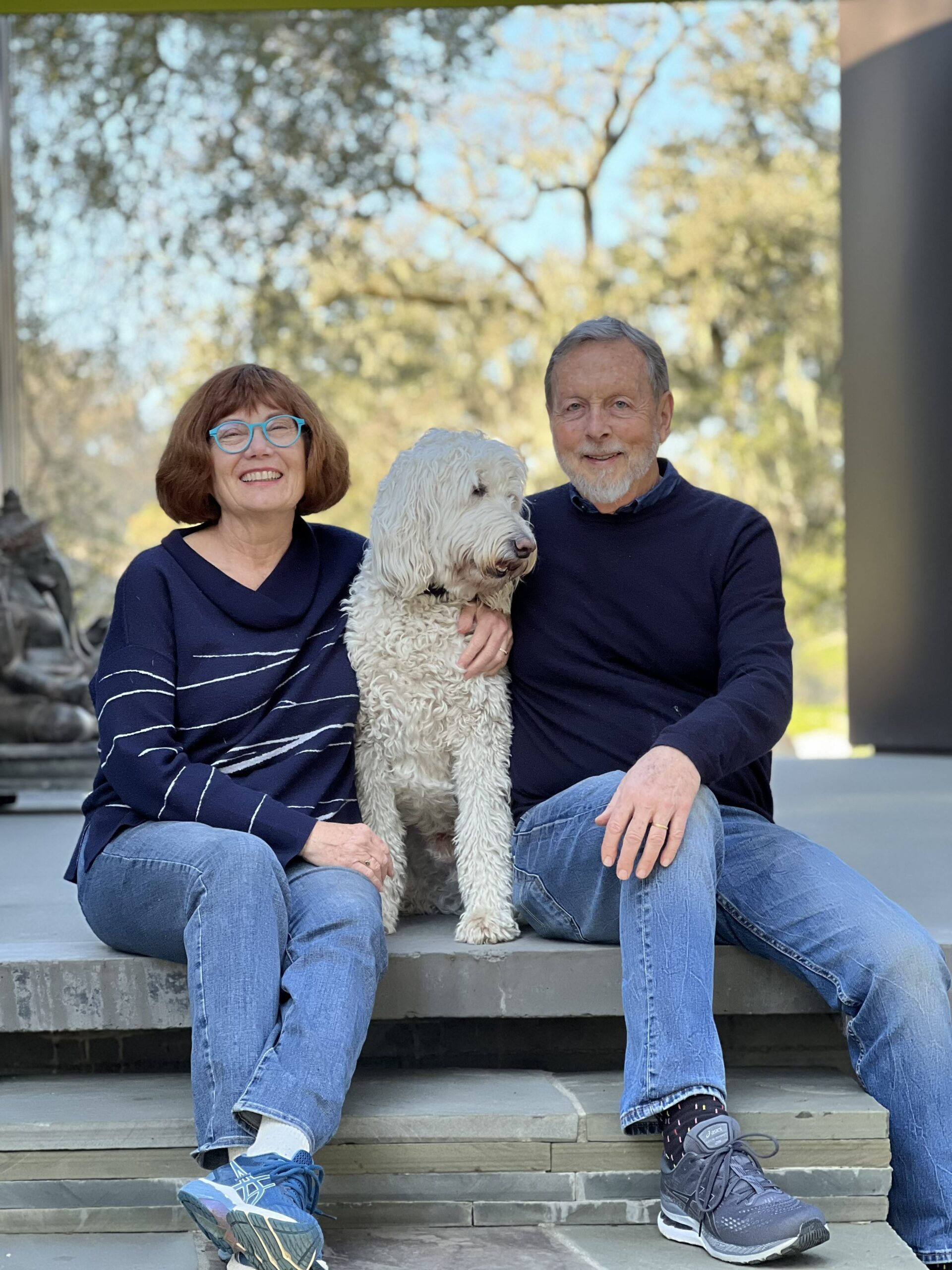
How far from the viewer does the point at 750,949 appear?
2414mm

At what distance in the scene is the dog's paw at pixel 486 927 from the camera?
2449mm

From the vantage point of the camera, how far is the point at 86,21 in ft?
38.4

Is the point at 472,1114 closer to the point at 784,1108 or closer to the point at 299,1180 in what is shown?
the point at 299,1180

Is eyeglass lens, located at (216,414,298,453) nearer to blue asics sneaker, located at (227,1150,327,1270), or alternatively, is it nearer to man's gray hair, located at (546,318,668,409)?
man's gray hair, located at (546,318,668,409)

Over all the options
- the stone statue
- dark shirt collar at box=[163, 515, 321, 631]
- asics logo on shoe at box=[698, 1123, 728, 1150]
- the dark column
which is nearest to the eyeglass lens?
dark shirt collar at box=[163, 515, 321, 631]

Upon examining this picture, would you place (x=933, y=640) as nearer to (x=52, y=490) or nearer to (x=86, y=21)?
(x=52, y=490)

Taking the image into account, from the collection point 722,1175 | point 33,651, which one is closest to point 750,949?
point 722,1175

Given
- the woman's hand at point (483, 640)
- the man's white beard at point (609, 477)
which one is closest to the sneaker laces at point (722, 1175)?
the woman's hand at point (483, 640)

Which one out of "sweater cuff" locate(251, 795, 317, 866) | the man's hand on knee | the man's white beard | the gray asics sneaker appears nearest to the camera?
the gray asics sneaker

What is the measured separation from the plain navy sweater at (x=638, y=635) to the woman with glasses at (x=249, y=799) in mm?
124

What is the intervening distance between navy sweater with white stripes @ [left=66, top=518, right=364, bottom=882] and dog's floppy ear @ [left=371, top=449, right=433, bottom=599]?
148mm

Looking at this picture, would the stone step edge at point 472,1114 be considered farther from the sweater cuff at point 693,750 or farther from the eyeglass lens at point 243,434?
the eyeglass lens at point 243,434

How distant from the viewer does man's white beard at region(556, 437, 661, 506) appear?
2.65m

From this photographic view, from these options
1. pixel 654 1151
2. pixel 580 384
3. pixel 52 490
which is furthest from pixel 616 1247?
pixel 52 490
